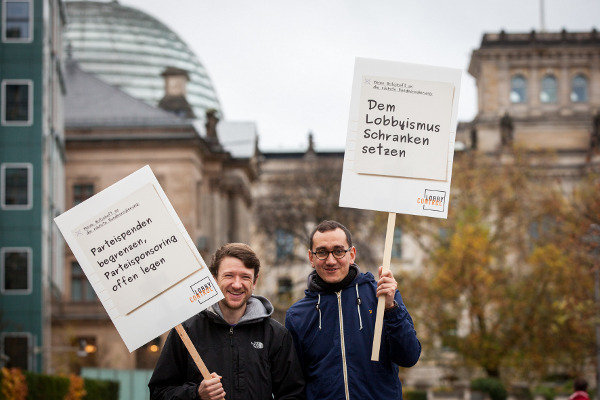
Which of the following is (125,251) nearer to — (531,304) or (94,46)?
→ (531,304)

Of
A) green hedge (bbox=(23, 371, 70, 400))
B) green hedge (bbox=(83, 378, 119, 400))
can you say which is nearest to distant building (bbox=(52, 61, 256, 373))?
green hedge (bbox=(83, 378, 119, 400))

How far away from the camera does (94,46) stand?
102 meters

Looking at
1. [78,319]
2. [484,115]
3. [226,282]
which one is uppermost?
[484,115]

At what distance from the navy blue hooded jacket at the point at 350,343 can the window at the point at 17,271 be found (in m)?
41.3

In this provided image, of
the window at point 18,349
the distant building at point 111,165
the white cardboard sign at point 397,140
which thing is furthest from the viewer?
the distant building at point 111,165

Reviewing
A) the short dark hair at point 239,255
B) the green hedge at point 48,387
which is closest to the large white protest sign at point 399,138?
the short dark hair at point 239,255

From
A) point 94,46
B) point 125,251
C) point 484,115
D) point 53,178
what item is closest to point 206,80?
point 94,46

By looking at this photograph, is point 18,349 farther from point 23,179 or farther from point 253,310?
point 253,310

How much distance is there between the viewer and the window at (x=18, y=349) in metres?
49.3

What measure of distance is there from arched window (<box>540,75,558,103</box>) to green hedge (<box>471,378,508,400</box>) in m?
48.2

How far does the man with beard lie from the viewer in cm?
954

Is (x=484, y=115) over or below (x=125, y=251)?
over

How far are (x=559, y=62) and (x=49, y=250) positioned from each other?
2190 inches

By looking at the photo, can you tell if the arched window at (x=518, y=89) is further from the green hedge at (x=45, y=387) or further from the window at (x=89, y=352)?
the green hedge at (x=45, y=387)
